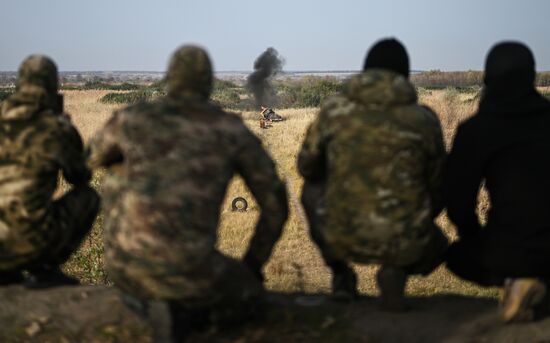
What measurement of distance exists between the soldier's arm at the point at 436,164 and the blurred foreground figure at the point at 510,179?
0.21ft

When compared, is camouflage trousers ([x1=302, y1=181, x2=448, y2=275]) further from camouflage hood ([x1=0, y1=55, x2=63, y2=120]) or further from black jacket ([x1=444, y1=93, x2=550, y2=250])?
camouflage hood ([x1=0, y1=55, x2=63, y2=120])

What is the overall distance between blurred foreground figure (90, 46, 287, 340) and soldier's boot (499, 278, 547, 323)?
4.85 feet

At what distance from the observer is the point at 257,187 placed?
3.31m

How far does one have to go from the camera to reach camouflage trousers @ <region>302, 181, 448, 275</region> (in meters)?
3.60

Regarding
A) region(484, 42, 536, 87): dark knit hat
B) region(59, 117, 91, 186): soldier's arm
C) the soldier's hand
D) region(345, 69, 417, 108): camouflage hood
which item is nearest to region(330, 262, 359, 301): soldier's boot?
the soldier's hand

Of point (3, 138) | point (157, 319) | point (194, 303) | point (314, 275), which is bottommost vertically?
point (314, 275)

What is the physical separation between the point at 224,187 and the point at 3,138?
163 cm

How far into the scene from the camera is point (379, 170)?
3344 millimetres

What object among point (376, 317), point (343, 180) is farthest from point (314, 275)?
point (343, 180)

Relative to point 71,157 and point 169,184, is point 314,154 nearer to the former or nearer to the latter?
point 169,184

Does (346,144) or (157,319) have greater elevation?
(346,144)

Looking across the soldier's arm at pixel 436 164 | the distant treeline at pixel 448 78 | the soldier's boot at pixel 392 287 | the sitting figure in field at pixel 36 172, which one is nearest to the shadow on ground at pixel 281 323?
the soldier's boot at pixel 392 287

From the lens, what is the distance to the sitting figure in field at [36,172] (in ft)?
12.0

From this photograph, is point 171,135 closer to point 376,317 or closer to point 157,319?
point 157,319
